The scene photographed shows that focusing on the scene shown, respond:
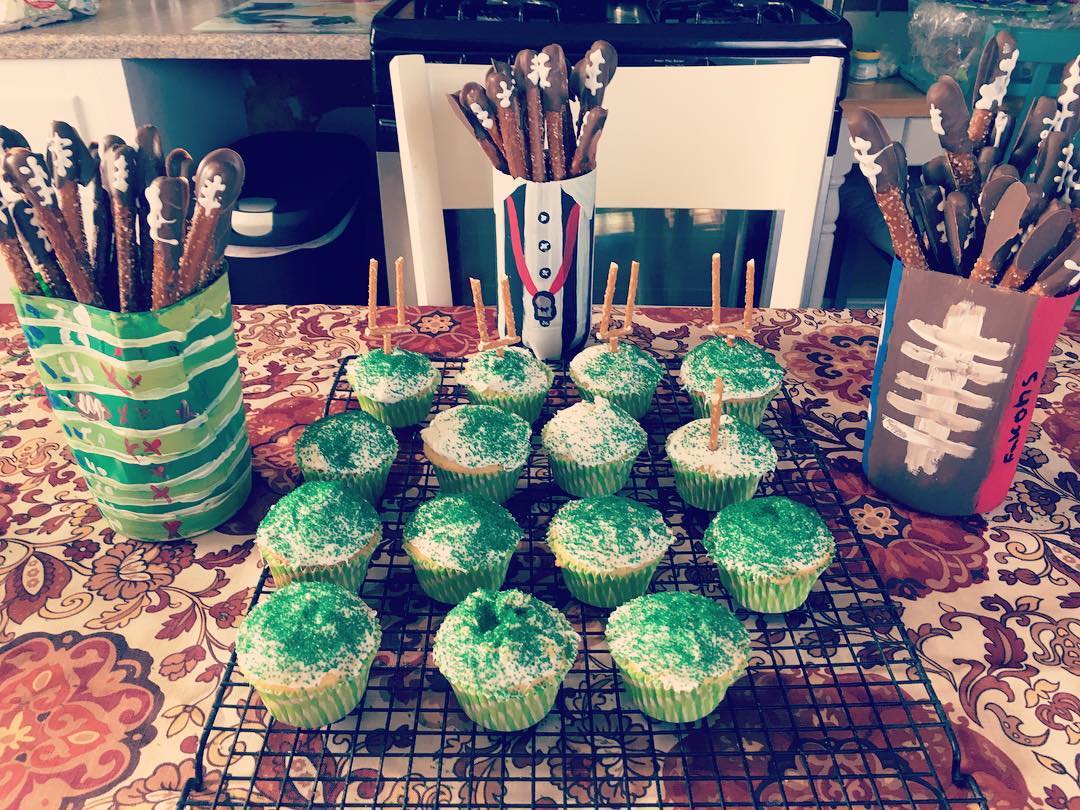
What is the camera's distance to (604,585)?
80cm

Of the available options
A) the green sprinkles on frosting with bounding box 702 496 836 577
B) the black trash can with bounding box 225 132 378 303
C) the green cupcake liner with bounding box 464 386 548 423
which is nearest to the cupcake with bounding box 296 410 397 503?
the green cupcake liner with bounding box 464 386 548 423

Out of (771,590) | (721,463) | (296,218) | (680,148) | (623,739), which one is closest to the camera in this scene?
(623,739)

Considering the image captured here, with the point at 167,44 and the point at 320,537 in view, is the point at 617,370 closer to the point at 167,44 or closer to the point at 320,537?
the point at 320,537

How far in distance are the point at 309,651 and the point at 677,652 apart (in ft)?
0.98

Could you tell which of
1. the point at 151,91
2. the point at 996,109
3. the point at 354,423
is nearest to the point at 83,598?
the point at 354,423

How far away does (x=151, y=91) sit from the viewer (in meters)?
2.21

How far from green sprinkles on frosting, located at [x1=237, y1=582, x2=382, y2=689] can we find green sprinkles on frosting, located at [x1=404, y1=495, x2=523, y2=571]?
9cm

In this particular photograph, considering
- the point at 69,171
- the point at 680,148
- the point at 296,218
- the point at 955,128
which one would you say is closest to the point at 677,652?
the point at 955,128

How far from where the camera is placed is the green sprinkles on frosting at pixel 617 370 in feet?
3.35

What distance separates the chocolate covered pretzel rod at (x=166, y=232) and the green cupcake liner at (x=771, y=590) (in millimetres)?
569

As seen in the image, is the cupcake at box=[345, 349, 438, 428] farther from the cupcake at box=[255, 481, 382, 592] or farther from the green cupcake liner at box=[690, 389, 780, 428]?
the green cupcake liner at box=[690, 389, 780, 428]

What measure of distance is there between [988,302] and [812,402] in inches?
12.7

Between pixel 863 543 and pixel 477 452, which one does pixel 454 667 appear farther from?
pixel 863 543

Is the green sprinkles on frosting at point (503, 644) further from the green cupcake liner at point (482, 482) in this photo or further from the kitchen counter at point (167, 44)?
the kitchen counter at point (167, 44)
